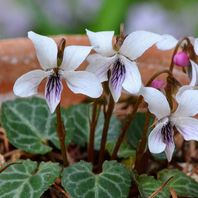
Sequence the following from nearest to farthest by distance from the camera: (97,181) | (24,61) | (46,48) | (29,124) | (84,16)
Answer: (46,48) → (97,181) → (29,124) → (24,61) → (84,16)

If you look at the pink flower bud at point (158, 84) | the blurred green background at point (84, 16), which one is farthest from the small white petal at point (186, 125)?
the blurred green background at point (84, 16)

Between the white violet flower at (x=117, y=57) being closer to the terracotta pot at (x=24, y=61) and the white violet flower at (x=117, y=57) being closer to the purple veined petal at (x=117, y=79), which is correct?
the purple veined petal at (x=117, y=79)

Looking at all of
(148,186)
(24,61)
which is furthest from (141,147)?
(24,61)

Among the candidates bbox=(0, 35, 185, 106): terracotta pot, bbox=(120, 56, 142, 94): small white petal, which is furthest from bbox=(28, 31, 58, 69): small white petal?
bbox=(0, 35, 185, 106): terracotta pot

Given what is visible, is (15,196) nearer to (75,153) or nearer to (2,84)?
(75,153)

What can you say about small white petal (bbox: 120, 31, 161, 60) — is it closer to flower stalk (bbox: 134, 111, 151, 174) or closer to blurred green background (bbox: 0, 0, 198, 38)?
flower stalk (bbox: 134, 111, 151, 174)

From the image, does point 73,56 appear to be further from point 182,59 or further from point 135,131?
point 135,131

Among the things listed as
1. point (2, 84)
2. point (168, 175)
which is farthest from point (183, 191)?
point (2, 84)
